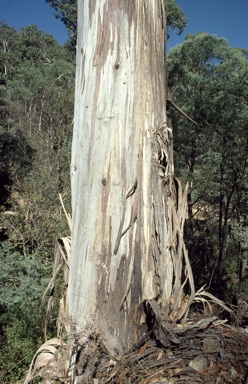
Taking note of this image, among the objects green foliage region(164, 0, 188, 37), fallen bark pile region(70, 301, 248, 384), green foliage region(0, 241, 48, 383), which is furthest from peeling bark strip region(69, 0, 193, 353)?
green foliage region(164, 0, 188, 37)

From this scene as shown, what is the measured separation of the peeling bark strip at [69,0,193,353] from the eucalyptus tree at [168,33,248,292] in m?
Answer: 6.41

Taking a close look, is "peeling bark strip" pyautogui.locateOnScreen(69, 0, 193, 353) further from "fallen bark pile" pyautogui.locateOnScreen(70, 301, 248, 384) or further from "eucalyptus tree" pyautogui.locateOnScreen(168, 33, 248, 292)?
"eucalyptus tree" pyautogui.locateOnScreen(168, 33, 248, 292)

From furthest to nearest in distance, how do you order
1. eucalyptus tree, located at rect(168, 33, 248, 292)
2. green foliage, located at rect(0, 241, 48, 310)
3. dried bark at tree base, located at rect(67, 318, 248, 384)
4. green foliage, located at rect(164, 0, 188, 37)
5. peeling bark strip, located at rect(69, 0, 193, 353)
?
green foliage, located at rect(164, 0, 188, 37) → eucalyptus tree, located at rect(168, 33, 248, 292) → green foliage, located at rect(0, 241, 48, 310) → peeling bark strip, located at rect(69, 0, 193, 353) → dried bark at tree base, located at rect(67, 318, 248, 384)

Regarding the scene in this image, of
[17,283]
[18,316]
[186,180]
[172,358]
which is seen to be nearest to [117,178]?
[172,358]

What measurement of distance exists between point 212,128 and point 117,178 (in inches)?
309

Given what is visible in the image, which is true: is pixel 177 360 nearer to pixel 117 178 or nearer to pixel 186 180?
pixel 117 178

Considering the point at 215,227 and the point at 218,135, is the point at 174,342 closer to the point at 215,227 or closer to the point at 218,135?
the point at 218,135

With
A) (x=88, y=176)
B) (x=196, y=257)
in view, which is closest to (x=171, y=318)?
(x=88, y=176)

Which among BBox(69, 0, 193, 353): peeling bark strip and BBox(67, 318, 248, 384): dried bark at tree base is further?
BBox(69, 0, 193, 353): peeling bark strip

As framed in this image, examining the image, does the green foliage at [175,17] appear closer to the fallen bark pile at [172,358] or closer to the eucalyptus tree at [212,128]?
the eucalyptus tree at [212,128]

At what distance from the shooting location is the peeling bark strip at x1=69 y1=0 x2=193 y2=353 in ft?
4.18

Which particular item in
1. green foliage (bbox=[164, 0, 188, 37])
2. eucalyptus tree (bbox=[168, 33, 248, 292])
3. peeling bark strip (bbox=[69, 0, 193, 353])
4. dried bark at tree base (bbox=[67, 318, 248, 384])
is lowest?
dried bark at tree base (bbox=[67, 318, 248, 384])

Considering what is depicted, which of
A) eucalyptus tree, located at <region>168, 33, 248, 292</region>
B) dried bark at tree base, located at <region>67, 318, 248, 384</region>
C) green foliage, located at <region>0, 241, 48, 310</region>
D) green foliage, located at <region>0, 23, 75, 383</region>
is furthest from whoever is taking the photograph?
eucalyptus tree, located at <region>168, 33, 248, 292</region>

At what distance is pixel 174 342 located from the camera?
1.19 m
